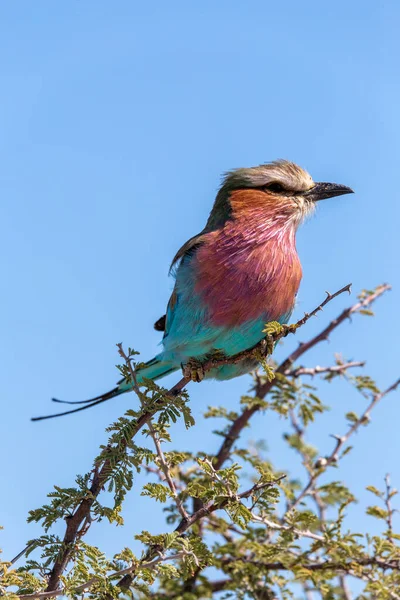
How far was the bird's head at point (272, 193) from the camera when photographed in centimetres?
452

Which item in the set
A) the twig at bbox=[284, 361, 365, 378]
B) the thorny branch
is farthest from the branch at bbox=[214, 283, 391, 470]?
the thorny branch

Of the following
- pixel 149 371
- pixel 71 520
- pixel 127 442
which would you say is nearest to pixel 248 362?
pixel 149 371

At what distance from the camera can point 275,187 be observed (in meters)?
4.68

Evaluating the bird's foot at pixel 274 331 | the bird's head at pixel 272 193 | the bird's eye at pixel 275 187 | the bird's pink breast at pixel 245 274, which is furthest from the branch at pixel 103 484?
the bird's eye at pixel 275 187

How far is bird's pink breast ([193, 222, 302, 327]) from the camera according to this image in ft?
13.0

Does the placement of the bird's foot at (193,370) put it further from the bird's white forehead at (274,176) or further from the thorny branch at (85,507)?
the bird's white forehead at (274,176)

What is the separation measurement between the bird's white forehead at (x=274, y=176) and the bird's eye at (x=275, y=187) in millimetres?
19

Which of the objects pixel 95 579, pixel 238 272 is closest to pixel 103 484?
pixel 95 579

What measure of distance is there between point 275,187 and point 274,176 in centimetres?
7

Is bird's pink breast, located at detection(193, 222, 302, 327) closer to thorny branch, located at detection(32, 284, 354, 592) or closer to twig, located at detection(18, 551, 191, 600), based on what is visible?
thorny branch, located at detection(32, 284, 354, 592)

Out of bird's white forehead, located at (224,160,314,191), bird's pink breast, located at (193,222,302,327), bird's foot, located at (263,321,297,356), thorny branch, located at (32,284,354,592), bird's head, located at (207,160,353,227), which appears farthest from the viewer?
bird's white forehead, located at (224,160,314,191)

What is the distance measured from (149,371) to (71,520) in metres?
1.49

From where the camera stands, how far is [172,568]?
2994mm

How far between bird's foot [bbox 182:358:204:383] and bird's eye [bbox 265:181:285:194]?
1.19 m
